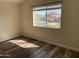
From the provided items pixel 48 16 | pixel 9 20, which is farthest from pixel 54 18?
pixel 9 20

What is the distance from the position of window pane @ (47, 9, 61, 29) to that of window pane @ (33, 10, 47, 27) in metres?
0.25

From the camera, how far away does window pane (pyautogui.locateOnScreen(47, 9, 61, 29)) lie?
11.2 feet

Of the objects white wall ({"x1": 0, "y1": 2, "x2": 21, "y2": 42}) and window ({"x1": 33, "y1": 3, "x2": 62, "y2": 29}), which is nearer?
window ({"x1": 33, "y1": 3, "x2": 62, "y2": 29})

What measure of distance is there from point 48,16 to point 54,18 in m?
0.33

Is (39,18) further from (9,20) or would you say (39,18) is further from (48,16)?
(9,20)

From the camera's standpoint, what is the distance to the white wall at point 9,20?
4.04 metres

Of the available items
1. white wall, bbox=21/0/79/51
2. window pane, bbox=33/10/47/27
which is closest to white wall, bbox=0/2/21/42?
white wall, bbox=21/0/79/51

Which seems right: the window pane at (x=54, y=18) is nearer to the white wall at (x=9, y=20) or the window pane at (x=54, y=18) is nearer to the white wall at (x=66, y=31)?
the white wall at (x=66, y=31)

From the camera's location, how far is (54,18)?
3586mm

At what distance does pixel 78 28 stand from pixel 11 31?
3.43 metres

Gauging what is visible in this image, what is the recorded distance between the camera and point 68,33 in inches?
126

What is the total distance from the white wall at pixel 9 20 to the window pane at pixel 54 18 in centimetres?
204

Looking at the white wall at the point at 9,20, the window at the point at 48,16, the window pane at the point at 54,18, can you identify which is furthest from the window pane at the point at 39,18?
the white wall at the point at 9,20

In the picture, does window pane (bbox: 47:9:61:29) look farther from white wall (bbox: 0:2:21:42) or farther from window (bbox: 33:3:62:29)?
white wall (bbox: 0:2:21:42)
